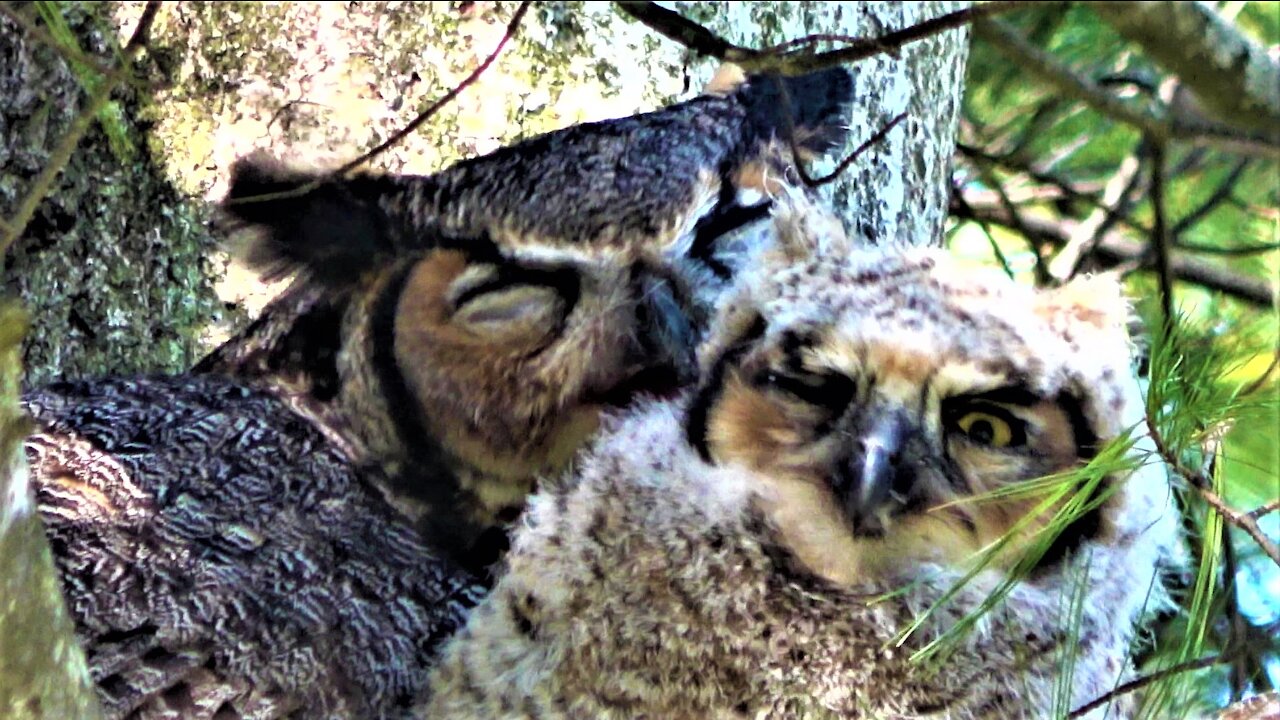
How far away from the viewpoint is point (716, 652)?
113 cm

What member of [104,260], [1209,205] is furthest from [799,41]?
[1209,205]

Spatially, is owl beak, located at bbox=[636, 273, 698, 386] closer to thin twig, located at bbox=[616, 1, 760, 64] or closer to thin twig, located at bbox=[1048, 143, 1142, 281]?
thin twig, located at bbox=[616, 1, 760, 64]

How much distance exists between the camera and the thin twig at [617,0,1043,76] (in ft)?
3.40

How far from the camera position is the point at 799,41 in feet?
3.76

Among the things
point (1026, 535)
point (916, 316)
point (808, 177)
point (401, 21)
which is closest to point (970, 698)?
point (1026, 535)

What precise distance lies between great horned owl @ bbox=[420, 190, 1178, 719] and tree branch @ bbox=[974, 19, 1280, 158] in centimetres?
28

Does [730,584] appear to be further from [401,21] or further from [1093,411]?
[401,21]

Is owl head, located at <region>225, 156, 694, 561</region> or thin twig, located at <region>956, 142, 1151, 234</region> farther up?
→ thin twig, located at <region>956, 142, 1151, 234</region>

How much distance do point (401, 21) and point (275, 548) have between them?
0.44 meters

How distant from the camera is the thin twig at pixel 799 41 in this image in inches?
40.8

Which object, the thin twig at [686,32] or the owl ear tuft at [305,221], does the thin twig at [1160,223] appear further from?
the owl ear tuft at [305,221]

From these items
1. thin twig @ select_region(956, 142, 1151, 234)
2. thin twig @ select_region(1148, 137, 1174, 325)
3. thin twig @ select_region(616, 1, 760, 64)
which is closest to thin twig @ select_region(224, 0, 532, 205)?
thin twig @ select_region(616, 1, 760, 64)

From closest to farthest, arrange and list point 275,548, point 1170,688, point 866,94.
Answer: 1. point 1170,688
2. point 275,548
3. point 866,94

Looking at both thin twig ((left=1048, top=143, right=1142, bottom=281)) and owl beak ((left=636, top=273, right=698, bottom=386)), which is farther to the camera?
thin twig ((left=1048, top=143, right=1142, bottom=281))
